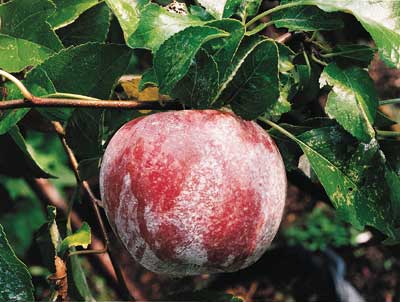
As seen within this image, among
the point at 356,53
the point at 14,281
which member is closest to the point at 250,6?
the point at 356,53

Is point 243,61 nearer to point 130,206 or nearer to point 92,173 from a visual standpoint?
point 130,206

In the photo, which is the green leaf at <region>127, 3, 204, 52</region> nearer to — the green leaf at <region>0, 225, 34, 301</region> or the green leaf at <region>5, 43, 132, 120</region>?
the green leaf at <region>5, 43, 132, 120</region>

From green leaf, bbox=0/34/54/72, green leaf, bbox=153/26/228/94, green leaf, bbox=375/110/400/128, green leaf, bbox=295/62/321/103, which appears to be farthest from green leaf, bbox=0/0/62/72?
green leaf, bbox=375/110/400/128

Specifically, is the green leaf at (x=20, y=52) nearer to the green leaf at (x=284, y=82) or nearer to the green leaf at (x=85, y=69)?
the green leaf at (x=85, y=69)

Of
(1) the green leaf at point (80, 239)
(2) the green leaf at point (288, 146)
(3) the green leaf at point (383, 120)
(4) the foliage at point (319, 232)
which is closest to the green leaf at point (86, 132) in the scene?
(1) the green leaf at point (80, 239)

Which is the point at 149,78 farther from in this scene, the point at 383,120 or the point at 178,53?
the point at 383,120

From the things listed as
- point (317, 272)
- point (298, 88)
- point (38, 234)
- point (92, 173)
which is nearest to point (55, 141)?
point (317, 272)
